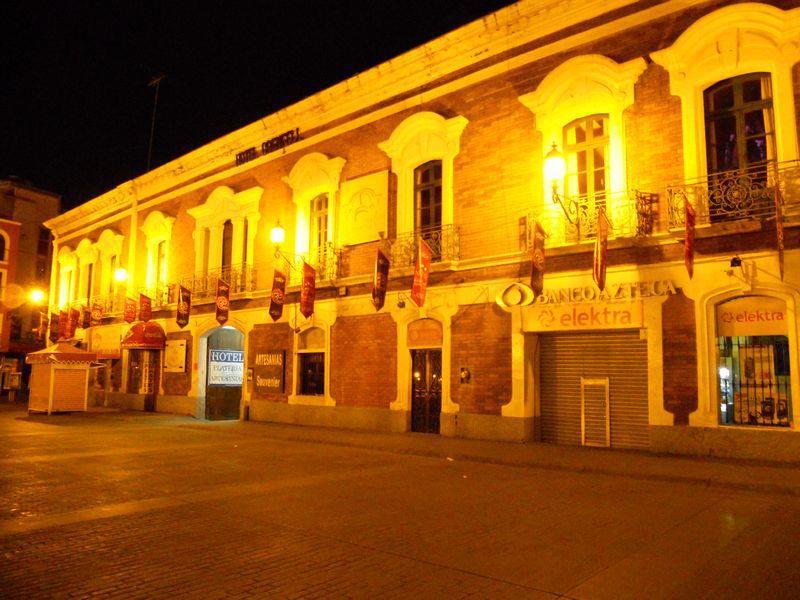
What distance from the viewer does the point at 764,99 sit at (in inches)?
500

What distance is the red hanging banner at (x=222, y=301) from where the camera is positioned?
2241cm

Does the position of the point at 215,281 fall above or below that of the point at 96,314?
above

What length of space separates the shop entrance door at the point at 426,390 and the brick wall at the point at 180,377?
11065 millimetres

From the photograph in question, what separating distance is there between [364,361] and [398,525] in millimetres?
11395

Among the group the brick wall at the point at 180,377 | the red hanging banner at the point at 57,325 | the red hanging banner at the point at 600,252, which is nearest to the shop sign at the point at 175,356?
the brick wall at the point at 180,377

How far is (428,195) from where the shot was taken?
1820 centimetres

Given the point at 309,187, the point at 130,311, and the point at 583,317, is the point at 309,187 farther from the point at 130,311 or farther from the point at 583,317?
the point at 130,311

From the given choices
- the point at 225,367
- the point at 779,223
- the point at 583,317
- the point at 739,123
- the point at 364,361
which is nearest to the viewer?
the point at 779,223

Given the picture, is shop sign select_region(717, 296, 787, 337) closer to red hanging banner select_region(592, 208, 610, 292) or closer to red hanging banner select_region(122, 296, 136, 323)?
red hanging banner select_region(592, 208, 610, 292)

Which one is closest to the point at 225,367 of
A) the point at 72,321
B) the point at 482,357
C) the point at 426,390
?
the point at 426,390

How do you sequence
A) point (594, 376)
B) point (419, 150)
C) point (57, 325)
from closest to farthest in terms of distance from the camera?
1. point (594, 376)
2. point (419, 150)
3. point (57, 325)

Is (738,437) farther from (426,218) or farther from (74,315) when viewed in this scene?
(74,315)

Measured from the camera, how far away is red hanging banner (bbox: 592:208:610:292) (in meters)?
13.1

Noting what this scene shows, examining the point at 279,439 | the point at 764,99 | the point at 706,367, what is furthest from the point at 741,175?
the point at 279,439
